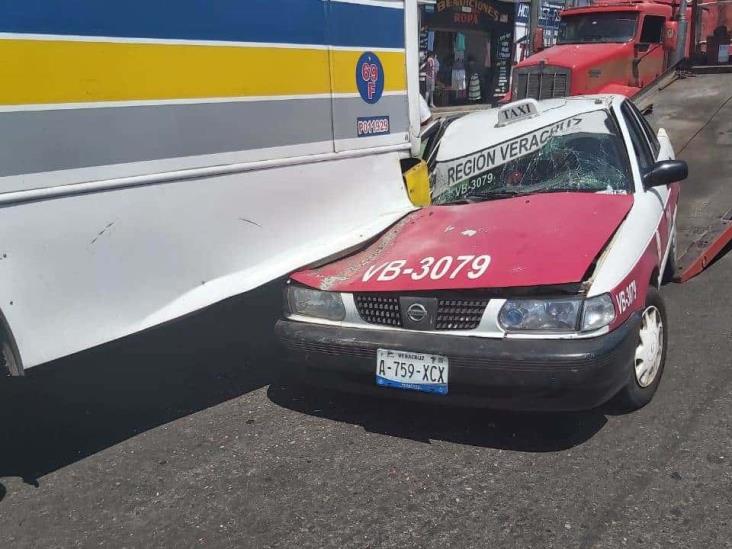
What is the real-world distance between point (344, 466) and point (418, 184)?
2365mm

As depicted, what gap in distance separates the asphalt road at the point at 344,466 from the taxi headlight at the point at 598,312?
64cm

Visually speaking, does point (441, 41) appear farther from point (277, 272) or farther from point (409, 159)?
point (277, 272)

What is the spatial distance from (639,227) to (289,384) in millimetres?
2248

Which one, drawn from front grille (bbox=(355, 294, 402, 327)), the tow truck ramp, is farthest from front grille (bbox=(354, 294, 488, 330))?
the tow truck ramp

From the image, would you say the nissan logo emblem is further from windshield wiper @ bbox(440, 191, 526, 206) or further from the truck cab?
the truck cab

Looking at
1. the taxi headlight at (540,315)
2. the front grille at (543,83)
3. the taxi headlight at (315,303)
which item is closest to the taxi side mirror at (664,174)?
the taxi headlight at (540,315)

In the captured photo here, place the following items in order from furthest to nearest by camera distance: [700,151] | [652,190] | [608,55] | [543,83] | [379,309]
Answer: [543,83] → [608,55] → [700,151] → [652,190] → [379,309]

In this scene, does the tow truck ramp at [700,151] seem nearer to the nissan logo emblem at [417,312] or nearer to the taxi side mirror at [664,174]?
the taxi side mirror at [664,174]

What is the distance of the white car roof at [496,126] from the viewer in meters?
4.96

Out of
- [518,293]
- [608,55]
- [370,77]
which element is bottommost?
[518,293]

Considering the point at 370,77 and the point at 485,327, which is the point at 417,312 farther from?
the point at 370,77

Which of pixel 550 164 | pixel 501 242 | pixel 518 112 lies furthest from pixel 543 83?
pixel 501 242

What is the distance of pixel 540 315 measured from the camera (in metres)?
3.33

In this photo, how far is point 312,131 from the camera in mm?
4344
